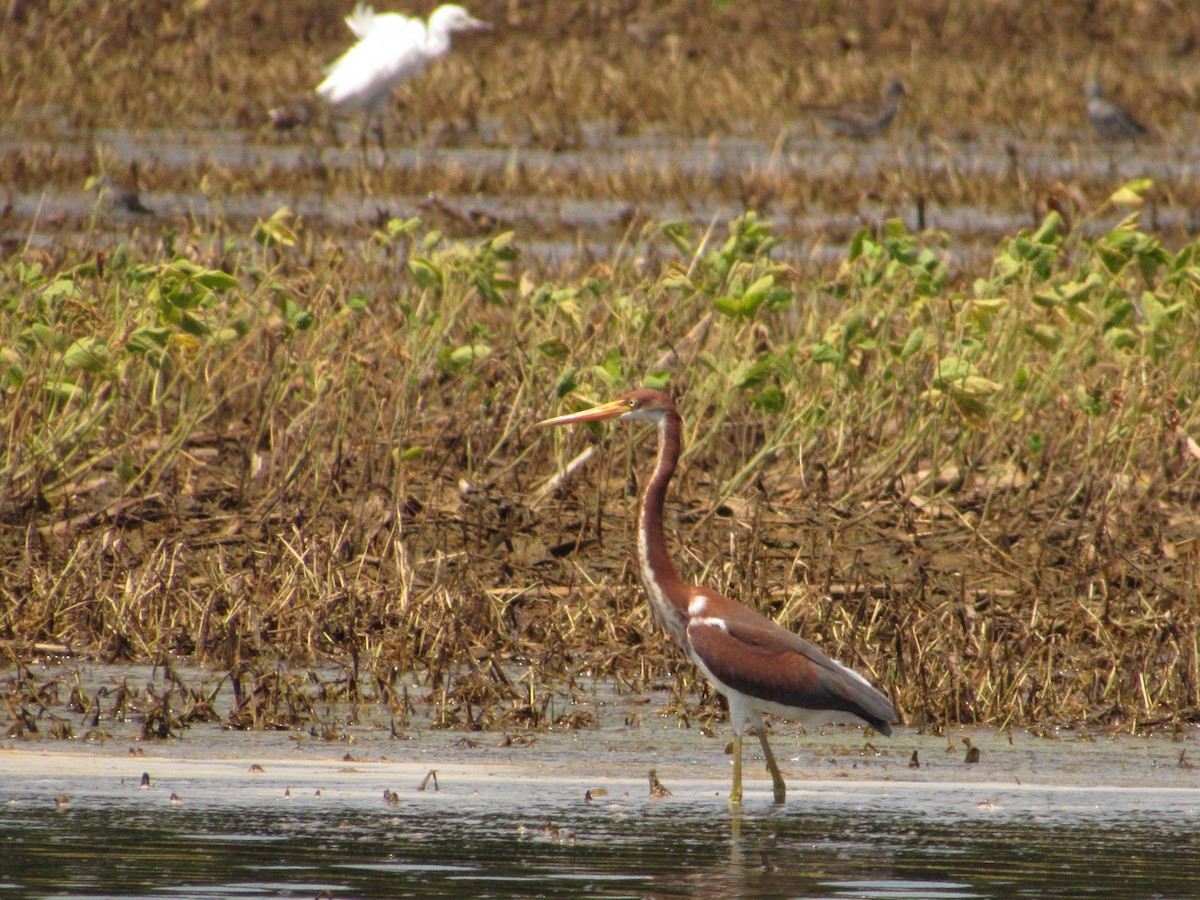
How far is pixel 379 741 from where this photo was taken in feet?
20.6

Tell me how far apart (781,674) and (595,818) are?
2.49 feet

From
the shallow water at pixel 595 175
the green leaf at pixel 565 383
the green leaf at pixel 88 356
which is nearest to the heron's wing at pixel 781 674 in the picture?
the green leaf at pixel 565 383

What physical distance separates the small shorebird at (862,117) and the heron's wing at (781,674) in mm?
14604

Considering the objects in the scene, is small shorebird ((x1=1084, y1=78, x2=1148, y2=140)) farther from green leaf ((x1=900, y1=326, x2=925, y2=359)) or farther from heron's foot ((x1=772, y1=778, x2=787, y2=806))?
heron's foot ((x1=772, y1=778, x2=787, y2=806))

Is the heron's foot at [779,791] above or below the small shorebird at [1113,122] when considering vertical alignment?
below

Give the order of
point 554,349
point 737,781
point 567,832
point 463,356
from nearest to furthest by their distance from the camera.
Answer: point 567,832, point 737,781, point 554,349, point 463,356

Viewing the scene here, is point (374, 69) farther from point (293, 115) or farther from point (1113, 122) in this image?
point (1113, 122)

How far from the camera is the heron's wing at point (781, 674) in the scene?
5953 mm

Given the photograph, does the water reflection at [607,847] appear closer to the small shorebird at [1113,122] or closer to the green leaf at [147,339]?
the green leaf at [147,339]

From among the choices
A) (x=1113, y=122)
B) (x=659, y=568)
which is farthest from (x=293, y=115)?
(x=659, y=568)

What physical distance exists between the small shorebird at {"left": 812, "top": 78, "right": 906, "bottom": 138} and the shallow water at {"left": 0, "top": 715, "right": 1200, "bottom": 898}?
46.1 ft

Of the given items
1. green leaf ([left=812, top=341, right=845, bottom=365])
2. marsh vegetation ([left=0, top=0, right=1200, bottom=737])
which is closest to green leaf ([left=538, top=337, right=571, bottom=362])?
Answer: marsh vegetation ([left=0, top=0, right=1200, bottom=737])

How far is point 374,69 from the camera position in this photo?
19.0 m

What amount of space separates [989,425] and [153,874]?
4.84m
